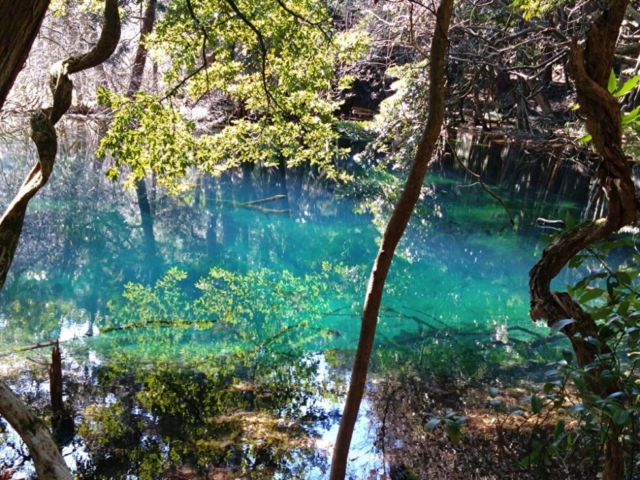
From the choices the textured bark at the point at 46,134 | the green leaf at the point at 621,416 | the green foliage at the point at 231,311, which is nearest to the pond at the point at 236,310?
the green foliage at the point at 231,311

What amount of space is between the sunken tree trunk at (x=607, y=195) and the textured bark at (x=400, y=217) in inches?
25.0

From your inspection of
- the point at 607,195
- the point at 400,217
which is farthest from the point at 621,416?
the point at 400,217

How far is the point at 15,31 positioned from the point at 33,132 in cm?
115

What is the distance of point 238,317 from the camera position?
839 centimetres

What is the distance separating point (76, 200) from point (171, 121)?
417 inches

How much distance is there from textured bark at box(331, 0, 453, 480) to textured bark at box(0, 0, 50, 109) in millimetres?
1519

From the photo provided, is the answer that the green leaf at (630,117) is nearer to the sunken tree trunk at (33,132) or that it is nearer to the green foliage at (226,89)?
the sunken tree trunk at (33,132)

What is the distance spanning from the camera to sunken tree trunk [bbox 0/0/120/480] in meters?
1.61

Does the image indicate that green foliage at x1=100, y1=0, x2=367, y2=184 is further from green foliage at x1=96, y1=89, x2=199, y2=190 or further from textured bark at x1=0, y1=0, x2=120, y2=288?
textured bark at x1=0, y1=0, x2=120, y2=288

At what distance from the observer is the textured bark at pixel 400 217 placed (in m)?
2.47

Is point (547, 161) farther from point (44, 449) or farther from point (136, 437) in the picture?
point (44, 449)

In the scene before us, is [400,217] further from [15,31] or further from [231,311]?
[231,311]

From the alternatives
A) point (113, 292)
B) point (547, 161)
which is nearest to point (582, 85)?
point (113, 292)

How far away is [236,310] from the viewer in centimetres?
866
